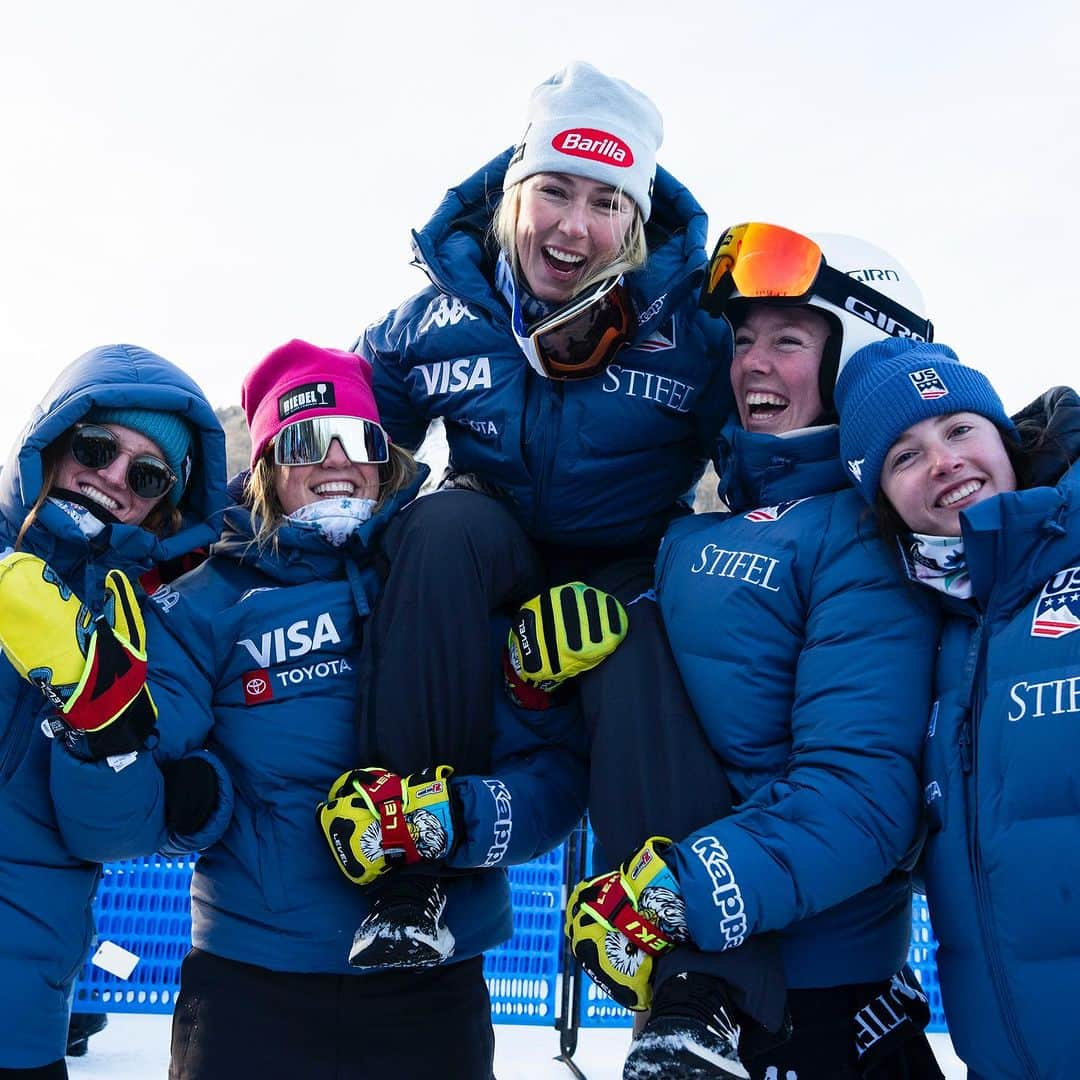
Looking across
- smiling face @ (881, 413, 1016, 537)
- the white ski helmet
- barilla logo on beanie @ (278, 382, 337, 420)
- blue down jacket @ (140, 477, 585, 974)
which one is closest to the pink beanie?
barilla logo on beanie @ (278, 382, 337, 420)

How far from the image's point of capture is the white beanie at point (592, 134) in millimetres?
2516

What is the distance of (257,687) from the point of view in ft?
7.30

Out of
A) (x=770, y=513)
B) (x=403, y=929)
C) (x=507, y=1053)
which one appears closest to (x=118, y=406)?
(x=403, y=929)

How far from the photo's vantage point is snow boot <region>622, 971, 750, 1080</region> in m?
1.58

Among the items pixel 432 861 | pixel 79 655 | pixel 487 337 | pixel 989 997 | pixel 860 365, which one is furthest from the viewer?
pixel 487 337

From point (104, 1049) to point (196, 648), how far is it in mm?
3077

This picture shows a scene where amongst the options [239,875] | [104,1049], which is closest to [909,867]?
[239,875]

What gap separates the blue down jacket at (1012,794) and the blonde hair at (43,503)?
1486 millimetres

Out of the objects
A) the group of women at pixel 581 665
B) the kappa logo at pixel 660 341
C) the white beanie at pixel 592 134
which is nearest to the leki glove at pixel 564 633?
the group of women at pixel 581 665

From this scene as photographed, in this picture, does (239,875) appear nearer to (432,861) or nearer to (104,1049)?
(432,861)

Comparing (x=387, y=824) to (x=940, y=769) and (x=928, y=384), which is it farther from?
(x=928, y=384)

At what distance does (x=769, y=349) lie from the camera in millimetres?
2324

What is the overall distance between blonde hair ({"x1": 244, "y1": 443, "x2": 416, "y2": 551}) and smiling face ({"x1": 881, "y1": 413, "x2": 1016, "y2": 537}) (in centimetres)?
99

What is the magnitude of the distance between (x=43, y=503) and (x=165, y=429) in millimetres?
287
